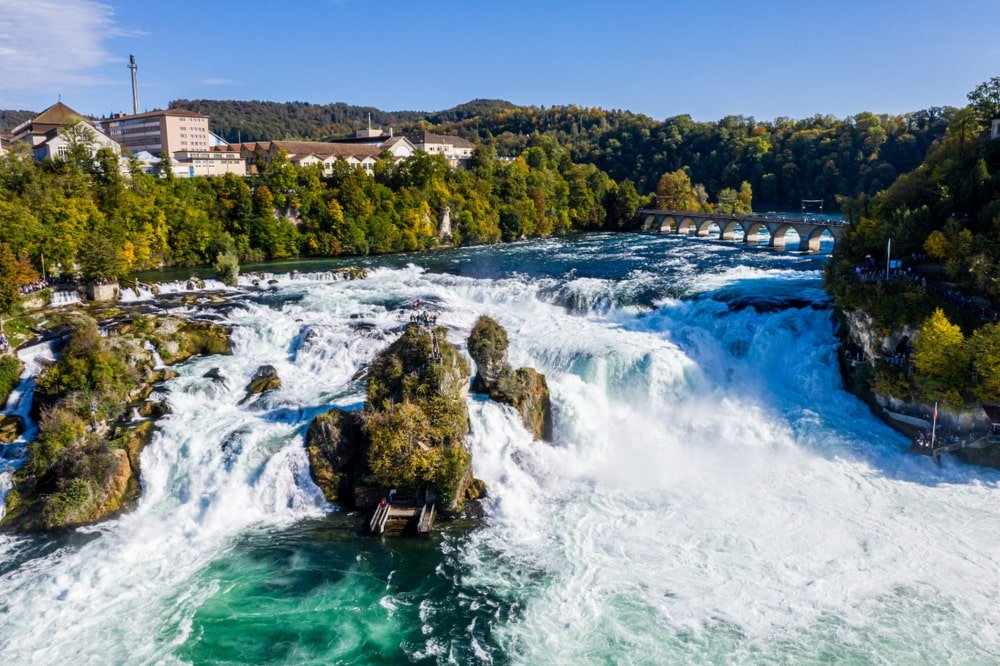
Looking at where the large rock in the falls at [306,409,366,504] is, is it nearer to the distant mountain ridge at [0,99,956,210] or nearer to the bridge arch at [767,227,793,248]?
the bridge arch at [767,227,793,248]

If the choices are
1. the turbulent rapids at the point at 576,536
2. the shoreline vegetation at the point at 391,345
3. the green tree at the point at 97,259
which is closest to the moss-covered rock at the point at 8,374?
the shoreline vegetation at the point at 391,345

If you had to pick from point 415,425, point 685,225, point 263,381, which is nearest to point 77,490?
point 263,381

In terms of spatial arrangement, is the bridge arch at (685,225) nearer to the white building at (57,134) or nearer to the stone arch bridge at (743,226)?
the stone arch bridge at (743,226)

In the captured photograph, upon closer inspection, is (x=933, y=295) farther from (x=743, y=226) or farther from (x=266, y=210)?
(x=266, y=210)

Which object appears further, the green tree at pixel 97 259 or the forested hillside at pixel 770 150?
the forested hillside at pixel 770 150

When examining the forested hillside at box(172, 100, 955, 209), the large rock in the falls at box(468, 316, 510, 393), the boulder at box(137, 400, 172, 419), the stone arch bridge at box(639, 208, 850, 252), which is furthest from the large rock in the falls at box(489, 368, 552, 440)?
the forested hillside at box(172, 100, 955, 209)
